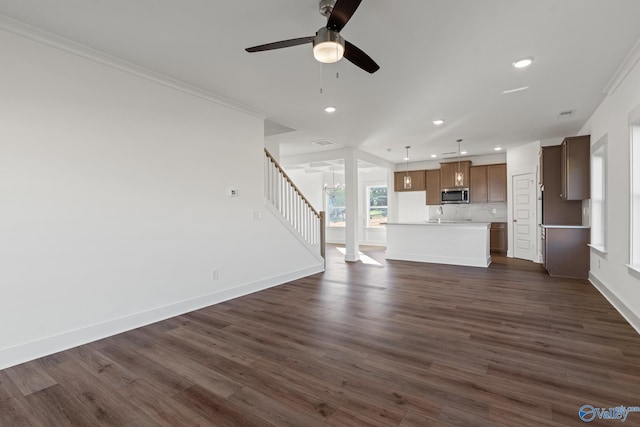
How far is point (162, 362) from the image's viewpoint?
8.20 feet

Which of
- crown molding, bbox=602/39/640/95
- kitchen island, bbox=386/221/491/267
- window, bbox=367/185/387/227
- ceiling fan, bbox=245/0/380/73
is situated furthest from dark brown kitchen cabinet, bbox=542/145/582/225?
ceiling fan, bbox=245/0/380/73

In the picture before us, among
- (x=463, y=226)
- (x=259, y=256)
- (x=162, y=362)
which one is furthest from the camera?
(x=463, y=226)

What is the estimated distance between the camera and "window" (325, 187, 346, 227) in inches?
432

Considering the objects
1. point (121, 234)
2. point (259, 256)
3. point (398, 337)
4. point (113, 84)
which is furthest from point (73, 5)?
point (398, 337)

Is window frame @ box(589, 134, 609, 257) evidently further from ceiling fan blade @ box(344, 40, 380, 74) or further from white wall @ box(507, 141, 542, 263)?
ceiling fan blade @ box(344, 40, 380, 74)

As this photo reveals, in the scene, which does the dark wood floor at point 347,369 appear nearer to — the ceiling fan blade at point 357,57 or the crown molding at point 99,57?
the ceiling fan blade at point 357,57

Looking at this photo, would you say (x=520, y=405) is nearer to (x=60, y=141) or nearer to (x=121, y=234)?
(x=121, y=234)

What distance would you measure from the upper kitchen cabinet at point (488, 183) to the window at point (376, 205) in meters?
2.83

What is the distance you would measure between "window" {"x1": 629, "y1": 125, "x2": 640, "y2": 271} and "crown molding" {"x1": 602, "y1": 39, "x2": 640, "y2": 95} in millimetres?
612

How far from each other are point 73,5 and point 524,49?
378 cm

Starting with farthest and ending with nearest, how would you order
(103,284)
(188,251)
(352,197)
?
(352,197) < (188,251) < (103,284)

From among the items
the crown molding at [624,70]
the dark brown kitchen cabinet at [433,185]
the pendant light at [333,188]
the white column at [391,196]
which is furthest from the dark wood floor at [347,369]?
the pendant light at [333,188]

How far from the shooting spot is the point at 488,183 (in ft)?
26.9

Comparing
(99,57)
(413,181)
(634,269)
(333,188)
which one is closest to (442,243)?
(413,181)
